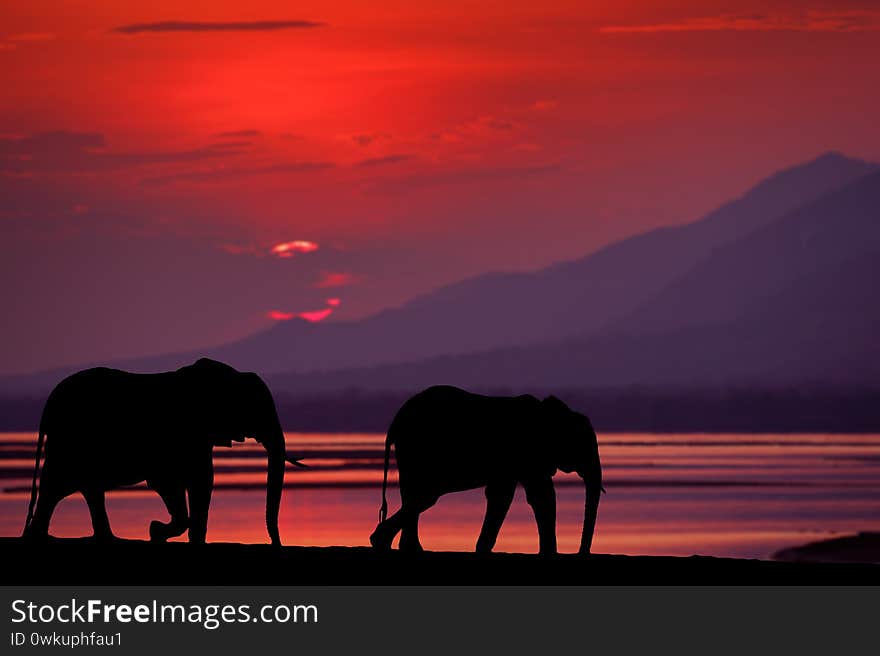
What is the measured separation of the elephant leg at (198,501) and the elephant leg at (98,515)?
1.03m

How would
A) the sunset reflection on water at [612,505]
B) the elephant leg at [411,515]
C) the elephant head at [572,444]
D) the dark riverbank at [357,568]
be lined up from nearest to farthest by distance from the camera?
the dark riverbank at [357,568] → the elephant leg at [411,515] → the elephant head at [572,444] → the sunset reflection on water at [612,505]

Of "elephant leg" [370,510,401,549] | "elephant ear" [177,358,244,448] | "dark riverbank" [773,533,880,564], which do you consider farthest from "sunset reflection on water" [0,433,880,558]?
"elephant ear" [177,358,244,448]

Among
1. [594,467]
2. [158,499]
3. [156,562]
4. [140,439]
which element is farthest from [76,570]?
[158,499]

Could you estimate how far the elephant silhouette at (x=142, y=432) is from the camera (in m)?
28.1

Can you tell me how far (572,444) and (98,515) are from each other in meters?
6.16

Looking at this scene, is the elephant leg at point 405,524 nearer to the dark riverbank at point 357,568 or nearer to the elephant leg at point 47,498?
the dark riverbank at point 357,568

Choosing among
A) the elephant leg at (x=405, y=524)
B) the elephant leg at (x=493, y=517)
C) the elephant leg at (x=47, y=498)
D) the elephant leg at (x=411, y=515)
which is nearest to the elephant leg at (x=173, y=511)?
the elephant leg at (x=47, y=498)

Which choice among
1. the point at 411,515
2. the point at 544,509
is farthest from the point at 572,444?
the point at 411,515

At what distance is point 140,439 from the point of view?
28250mm

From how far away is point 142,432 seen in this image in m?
28.2

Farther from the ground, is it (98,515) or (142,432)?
Answer: (142,432)

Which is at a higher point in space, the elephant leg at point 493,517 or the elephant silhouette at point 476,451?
the elephant silhouette at point 476,451

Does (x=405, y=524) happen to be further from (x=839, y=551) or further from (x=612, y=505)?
(x=612, y=505)

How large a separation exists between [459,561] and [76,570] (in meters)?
4.27
